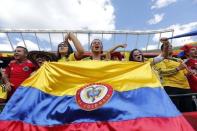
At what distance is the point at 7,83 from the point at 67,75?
44.7 inches

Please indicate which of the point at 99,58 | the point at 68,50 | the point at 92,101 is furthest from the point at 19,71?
the point at 92,101

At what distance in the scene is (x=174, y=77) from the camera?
19.5 feet

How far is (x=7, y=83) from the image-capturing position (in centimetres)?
561

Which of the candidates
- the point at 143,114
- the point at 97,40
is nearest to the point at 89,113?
the point at 143,114

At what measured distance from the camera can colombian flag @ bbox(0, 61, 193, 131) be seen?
418 cm

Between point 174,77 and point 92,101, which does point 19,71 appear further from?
point 174,77

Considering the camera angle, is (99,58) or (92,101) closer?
(92,101)

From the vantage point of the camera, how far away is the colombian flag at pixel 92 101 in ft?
13.7

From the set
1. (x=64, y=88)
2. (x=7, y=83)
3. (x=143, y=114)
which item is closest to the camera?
(x=143, y=114)

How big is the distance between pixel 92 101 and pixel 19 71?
1.89 meters

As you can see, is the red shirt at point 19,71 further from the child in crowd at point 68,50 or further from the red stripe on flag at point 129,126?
the red stripe on flag at point 129,126

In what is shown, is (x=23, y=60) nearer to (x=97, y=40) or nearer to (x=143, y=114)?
(x=97, y=40)

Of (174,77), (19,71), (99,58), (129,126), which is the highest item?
(99,58)

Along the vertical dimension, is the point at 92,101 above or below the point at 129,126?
above
